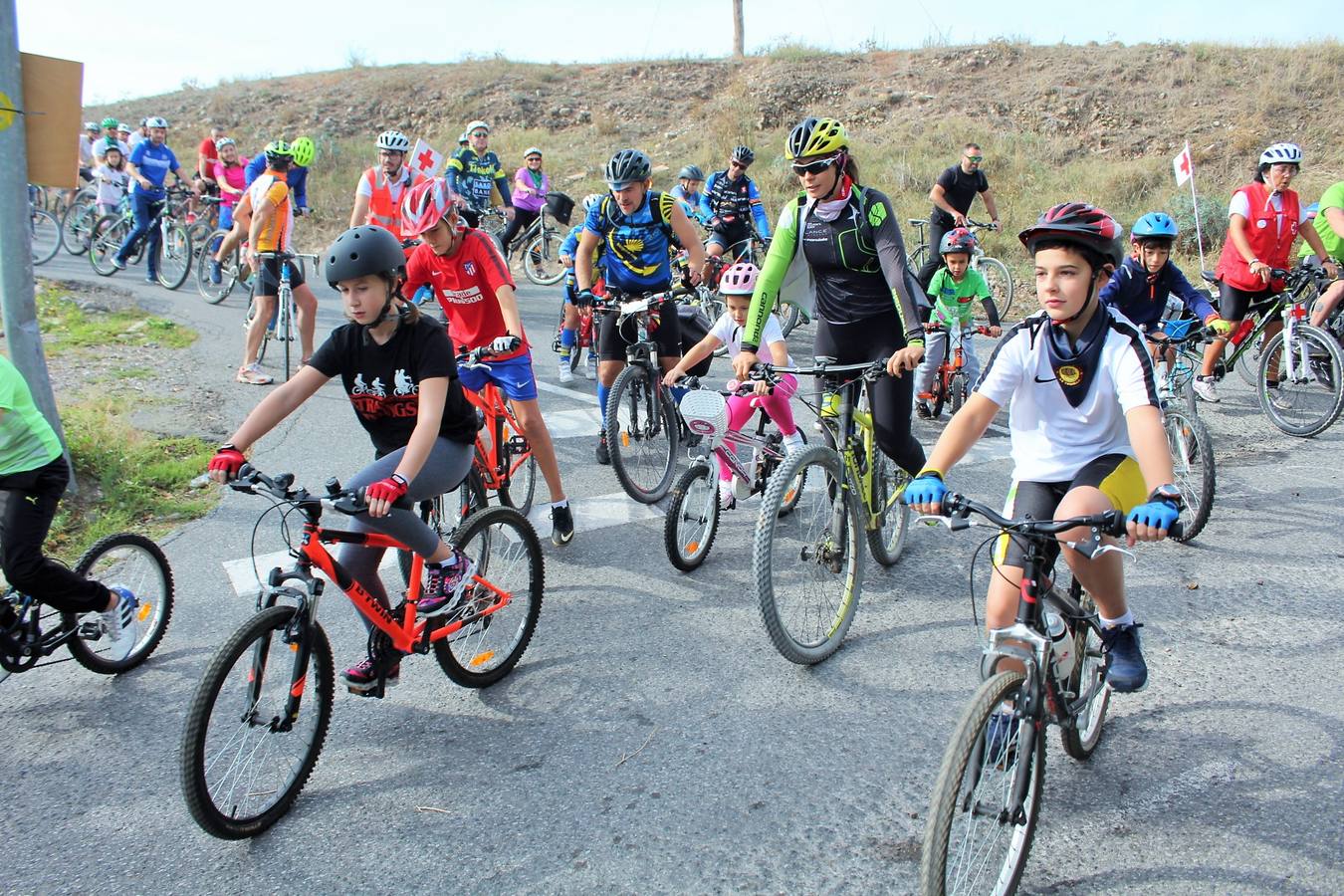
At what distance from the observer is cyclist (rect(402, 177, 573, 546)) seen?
220 inches

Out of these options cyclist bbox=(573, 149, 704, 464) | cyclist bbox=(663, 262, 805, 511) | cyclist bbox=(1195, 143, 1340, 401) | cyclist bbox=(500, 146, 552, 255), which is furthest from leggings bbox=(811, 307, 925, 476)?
cyclist bbox=(500, 146, 552, 255)

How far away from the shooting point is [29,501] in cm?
410

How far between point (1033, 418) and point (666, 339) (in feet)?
12.7

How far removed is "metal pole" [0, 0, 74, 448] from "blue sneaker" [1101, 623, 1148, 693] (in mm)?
5969

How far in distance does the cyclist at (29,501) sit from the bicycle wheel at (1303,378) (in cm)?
877

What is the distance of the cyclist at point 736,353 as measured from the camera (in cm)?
575

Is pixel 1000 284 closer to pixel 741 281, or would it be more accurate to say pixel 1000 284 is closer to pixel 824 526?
pixel 741 281

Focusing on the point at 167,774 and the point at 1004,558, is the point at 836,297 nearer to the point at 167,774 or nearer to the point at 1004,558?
the point at 1004,558

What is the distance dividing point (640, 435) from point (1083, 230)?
4.03m

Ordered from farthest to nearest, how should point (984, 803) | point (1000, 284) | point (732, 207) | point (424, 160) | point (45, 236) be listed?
point (45, 236) → point (732, 207) → point (1000, 284) → point (424, 160) → point (984, 803)

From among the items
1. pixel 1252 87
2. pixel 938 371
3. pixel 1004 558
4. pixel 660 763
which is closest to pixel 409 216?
pixel 660 763

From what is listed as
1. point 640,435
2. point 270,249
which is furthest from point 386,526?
point 270,249

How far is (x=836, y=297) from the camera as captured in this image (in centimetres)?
543

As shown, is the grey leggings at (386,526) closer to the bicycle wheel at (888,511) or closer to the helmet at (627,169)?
the bicycle wheel at (888,511)
